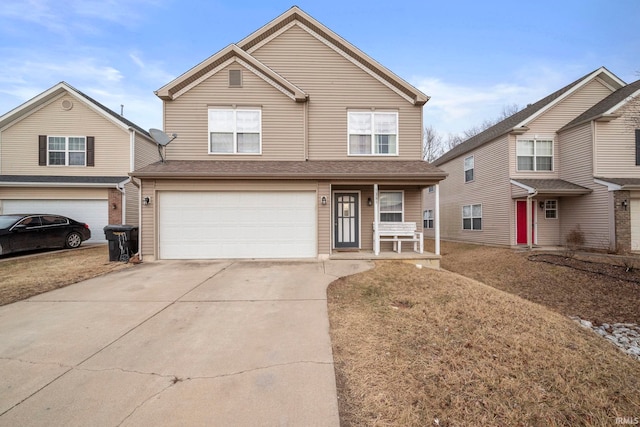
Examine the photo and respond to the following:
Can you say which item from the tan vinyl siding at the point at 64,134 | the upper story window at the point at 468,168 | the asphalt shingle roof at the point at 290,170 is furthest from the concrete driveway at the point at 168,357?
the upper story window at the point at 468,168

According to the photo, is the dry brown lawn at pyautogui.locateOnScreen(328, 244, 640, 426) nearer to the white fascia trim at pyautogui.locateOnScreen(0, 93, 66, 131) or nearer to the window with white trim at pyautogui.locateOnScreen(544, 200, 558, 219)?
the window with white trim at pyautogui.locateOnScreen(544, 200, 558, 219)

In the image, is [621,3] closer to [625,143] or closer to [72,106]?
[625,143]

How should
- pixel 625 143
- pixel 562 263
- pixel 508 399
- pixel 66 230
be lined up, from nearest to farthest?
pixel 508 399, pixel 562 263, pixel 66 230, pixel 625 143

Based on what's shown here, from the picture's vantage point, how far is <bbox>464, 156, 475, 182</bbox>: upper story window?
16.3m

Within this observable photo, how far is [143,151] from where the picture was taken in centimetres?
1477

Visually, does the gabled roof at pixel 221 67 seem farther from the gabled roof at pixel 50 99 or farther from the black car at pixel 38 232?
the black car at pixel 38 232

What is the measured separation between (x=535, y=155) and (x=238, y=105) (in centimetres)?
1384

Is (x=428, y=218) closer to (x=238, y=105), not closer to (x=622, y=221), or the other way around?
(x=622, y=221)

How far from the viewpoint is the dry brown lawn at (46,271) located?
5836mm

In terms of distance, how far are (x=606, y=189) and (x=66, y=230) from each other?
22.3m

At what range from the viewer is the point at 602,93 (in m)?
13.2

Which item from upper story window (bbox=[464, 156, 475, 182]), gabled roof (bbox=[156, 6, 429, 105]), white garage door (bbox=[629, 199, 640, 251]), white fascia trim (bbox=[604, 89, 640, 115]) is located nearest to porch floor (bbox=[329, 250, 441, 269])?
gabled roof (bbox=[156, 6, 429, 105])

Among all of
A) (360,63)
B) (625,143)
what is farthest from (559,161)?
(360,63)

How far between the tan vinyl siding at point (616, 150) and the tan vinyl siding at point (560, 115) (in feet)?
4.76
